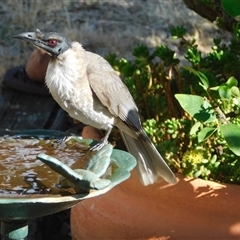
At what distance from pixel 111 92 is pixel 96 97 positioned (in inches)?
3.1

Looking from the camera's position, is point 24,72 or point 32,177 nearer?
point 32,177

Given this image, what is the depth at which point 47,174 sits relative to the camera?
2.95 m

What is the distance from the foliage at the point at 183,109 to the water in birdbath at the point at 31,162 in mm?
535

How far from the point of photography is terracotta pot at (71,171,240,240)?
3.64 metres

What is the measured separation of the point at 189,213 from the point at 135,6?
6085 millimetres

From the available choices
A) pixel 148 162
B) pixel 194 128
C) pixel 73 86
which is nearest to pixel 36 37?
pixel 73 86

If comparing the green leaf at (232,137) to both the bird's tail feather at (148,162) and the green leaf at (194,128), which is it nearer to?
the green leaf at (194,128)

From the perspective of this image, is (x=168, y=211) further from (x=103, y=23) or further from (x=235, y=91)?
(x=103, y=23)

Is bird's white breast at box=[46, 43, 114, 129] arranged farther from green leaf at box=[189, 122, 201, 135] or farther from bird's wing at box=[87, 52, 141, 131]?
green leaf at box=[189, 122, 201, 135]

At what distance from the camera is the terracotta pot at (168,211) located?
3.64 meters

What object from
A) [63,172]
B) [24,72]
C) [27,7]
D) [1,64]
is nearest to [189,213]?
[63,172]

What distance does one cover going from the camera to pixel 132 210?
3832 millimetres

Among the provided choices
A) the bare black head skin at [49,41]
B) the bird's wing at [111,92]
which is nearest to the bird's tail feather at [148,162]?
the bird's wing at [111,92]

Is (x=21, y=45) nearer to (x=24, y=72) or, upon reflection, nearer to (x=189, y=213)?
(x=24, y=72)
